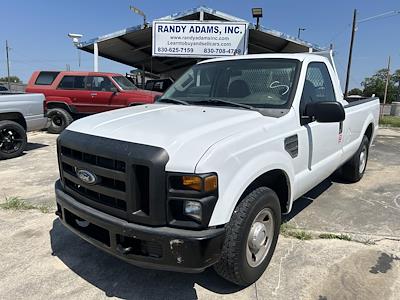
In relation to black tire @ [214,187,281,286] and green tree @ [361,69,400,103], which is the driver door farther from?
green tree @ [361,69,400,103]

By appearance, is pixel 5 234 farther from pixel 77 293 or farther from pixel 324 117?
pixel 324 117

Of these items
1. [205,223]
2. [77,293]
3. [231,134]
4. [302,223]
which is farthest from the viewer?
[302,223]

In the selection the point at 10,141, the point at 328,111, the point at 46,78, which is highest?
the point at 46,78

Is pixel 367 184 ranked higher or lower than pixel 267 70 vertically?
lower

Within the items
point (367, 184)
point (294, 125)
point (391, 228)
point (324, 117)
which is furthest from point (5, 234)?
point (367, 184)

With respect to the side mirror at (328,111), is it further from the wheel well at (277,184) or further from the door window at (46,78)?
the door window at (46,78)

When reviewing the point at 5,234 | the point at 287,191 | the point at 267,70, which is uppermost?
the point at 267,70

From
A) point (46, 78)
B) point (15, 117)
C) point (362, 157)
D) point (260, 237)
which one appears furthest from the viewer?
point (46, 78)

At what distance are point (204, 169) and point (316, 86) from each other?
Result: 2.29 metres

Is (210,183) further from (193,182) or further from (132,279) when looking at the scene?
(132,279)

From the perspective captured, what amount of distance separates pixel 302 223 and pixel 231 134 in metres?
2.12

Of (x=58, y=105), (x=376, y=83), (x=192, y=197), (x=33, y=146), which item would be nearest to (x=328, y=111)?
(x=192, y=197)

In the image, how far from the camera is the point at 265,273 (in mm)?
3115

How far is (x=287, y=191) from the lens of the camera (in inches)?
128
